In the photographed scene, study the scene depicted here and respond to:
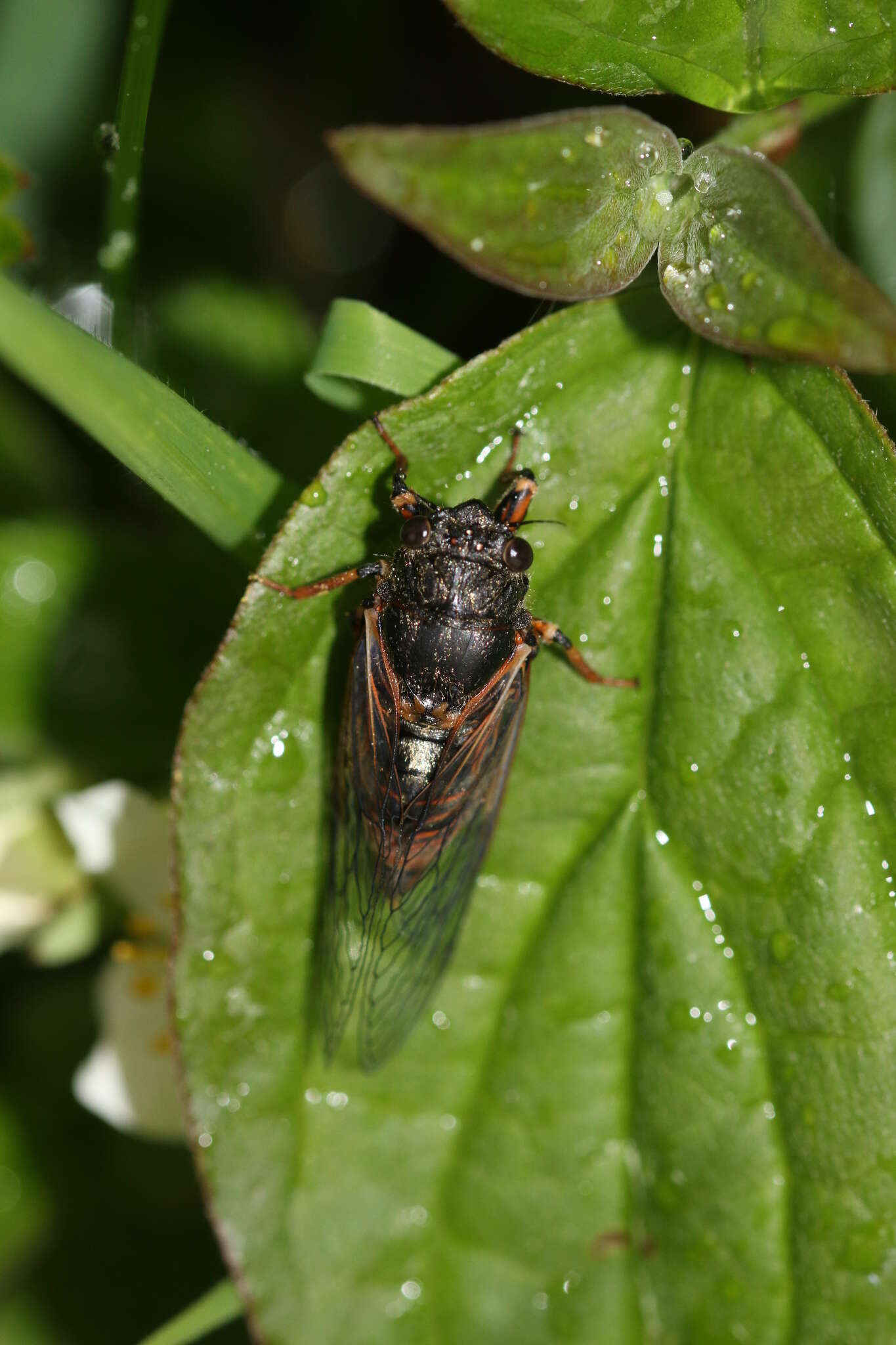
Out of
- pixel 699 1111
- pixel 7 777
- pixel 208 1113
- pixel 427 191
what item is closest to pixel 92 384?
pixel 427 191

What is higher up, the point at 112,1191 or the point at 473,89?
the point at 473,89

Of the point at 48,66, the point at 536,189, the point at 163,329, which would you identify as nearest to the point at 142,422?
the point at 536,189

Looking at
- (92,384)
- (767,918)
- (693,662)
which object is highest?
(92,384)

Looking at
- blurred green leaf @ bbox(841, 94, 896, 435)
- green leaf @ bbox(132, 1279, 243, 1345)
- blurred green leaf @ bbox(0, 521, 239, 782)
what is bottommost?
green leaf @ bbox(132, 1279, 243, 1345)

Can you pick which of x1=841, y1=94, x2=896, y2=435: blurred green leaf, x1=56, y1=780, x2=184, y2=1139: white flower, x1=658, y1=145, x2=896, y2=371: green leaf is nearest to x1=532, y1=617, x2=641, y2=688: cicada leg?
x1=658, y1=145, x2=896, y2=371: green leaf

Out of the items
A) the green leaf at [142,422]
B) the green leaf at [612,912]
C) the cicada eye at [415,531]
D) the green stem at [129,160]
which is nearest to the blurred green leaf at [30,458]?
the green stem at [129,160]

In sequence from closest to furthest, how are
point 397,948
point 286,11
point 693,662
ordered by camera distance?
1. point 693,662
2. point 397,948
3. point 286,11

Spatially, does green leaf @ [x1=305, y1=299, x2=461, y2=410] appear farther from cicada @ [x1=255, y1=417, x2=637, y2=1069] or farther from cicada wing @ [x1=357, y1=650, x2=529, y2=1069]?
cicada wing @ [x1=357, y1=650, x2=529, y2=1069]

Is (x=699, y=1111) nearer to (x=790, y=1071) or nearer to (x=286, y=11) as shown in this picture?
(x=790, y=1071)
